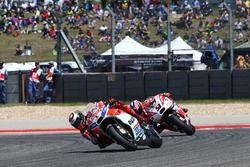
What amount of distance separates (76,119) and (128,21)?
19.1 meters

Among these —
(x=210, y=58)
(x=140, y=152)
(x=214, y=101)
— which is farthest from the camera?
(x=210, y=58)

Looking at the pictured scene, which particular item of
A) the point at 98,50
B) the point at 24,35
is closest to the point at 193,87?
the point at 98,50

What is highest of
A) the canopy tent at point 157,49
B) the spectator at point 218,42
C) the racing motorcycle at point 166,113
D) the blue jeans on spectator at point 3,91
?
the spectator at point 218,42

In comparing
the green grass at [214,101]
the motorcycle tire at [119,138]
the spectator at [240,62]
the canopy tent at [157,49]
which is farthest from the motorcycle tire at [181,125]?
the canopy tent at [157,49]

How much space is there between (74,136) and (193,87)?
8345mm

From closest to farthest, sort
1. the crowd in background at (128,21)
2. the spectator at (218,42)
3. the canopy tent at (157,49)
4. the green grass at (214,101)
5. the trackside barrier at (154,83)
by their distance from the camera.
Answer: the green grass at (214,101), the trackside barrier at (154,83), the spectator at (218,42), the canopy tent at (157,49), the crowd in background at (128,21)

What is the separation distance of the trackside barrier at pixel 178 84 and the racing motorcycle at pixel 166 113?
969cm

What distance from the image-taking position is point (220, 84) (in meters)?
23.4

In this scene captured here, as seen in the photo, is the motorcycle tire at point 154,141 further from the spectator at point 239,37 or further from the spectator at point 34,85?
the spectator at point 239,37

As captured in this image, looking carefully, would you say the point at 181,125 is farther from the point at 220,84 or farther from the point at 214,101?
the point at 220,84

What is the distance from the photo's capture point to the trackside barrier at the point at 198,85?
23312mm

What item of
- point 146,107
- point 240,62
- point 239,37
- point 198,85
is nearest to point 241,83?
point 198,85

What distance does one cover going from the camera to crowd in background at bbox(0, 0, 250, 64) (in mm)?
28217

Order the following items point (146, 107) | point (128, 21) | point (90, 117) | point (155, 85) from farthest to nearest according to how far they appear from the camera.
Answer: point (128, 21) < point (155, 85) < point (146, 107) < point (90, 117)
